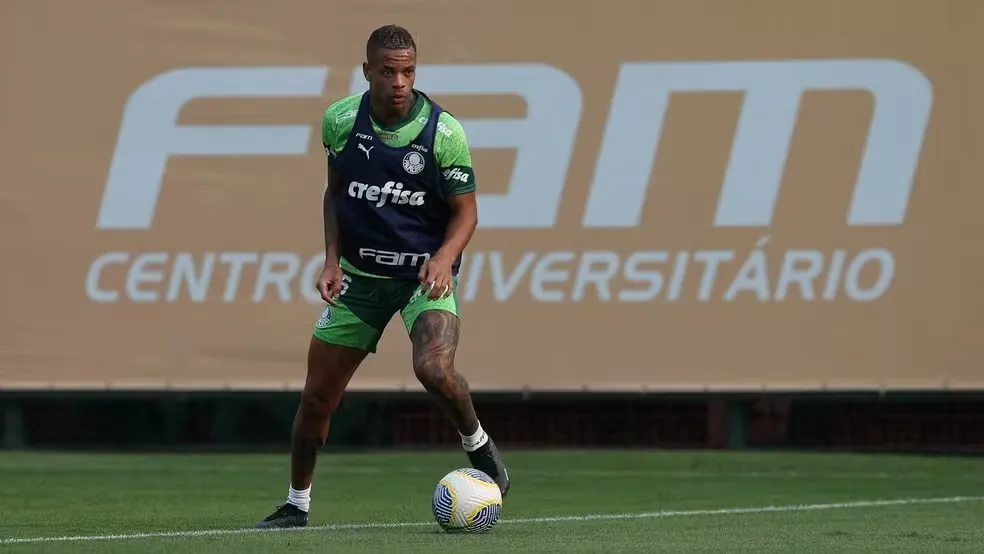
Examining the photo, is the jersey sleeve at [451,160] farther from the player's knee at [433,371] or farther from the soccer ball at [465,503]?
the soccer ball at [465,503]

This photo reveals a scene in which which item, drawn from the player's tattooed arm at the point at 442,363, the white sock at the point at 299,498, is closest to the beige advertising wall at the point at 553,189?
the white sock at the point at 299,498

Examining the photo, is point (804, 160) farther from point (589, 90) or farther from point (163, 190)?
point (163, 190)

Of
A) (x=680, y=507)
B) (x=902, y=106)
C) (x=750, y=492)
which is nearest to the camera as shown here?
(x=680, y=507)

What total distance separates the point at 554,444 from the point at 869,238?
2.84 metres

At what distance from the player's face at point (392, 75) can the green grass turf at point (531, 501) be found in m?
1.80

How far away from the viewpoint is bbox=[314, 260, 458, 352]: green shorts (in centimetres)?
785

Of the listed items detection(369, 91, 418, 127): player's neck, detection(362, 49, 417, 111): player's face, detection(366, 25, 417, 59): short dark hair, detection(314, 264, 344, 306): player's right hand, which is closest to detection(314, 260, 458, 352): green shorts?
detection(314, 264, 344, 306): player's right hand

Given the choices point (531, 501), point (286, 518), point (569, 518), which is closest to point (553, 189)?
point (531, 501)

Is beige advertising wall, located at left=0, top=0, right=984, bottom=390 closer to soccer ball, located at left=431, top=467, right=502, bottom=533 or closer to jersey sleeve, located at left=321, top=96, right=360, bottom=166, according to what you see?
jersey sleeve, located at left=321, top=96, right=360, bottom=166

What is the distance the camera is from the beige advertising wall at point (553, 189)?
13.3 metres

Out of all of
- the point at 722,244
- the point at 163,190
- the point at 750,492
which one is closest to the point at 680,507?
the point at 750,492

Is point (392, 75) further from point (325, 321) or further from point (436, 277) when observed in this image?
point (325, 321)

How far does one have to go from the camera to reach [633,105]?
13.5m

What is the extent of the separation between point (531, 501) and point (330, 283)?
306 centimetres
